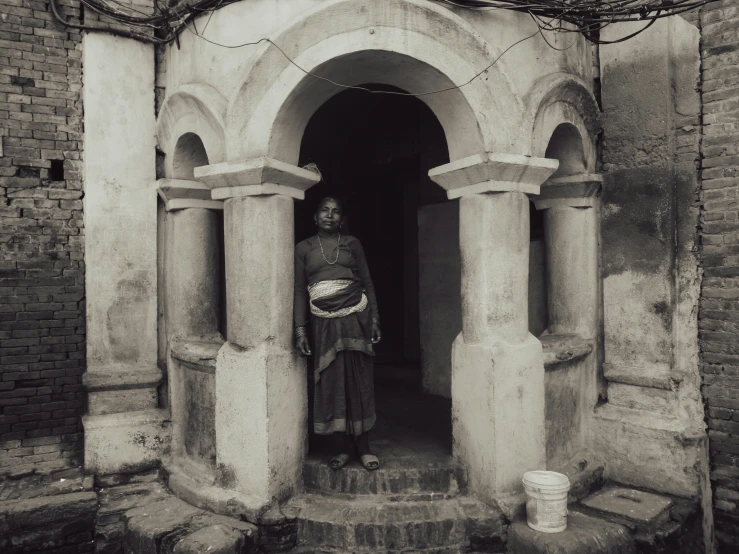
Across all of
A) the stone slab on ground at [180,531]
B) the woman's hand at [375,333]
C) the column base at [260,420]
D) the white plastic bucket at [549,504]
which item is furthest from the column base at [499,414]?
the stone slab on ground at [180,531]

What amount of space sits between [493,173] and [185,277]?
9.05ft

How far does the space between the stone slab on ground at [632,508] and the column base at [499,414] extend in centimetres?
59

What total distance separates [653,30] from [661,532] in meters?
3.92

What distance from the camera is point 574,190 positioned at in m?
4.96

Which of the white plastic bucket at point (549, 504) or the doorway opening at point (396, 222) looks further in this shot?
the doorway opening at point (396, 222)

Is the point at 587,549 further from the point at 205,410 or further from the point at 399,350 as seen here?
the point at 399,350

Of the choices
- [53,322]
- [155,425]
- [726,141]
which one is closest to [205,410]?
[155,425]

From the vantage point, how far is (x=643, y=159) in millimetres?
4742

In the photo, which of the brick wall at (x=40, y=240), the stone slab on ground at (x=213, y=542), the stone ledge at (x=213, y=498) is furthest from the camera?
the brick wall at (x=40, y=240)

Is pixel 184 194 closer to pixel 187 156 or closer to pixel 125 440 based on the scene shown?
pixel 187 156

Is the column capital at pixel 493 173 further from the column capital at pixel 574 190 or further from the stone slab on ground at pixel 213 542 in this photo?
the stone slab on ground at pixel 213 542

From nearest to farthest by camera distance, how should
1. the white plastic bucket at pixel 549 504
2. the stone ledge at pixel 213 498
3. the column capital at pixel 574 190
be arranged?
the white plastic bucket at pixel 549 504 < the stone ledge at pixel 213 498 < the column capital at pixel 574 190

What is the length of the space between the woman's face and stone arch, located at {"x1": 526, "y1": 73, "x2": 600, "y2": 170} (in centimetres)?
155

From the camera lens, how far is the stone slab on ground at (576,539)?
11.9ft
